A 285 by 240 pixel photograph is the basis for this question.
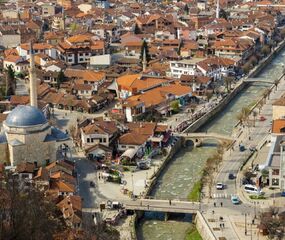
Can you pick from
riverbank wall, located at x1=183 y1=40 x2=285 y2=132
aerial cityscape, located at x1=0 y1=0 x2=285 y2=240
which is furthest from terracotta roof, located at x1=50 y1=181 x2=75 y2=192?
riverbank wall, located at x1=183 y1=40 x2=285 y2=132

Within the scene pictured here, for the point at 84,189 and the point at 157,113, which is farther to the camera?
the point at 157,113

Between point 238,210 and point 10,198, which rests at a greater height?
point 10,198

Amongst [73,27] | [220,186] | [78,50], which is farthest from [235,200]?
[73,27]

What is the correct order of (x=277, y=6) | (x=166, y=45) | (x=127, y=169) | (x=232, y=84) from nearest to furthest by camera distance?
(x=127, y=169), (x=232, y=84), (x=166, y=45), (x=277, y=6)

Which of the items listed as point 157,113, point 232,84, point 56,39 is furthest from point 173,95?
point 56,39

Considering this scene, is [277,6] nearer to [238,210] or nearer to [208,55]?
[208,55]

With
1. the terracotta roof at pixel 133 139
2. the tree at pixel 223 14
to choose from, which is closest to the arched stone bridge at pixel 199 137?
the terracotta roof at pixel 133 139
